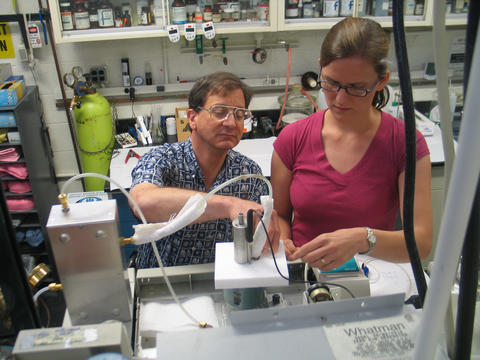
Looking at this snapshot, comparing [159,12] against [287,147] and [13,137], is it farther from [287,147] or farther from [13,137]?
[287,147]

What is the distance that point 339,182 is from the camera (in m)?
1.37

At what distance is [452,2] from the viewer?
2551 millimetres

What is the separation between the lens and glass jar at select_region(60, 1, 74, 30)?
8.55 ft

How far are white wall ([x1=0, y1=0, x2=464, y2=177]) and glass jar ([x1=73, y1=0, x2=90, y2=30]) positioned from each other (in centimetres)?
37

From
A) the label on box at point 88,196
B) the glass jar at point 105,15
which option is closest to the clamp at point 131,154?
the label on box at point 88,196

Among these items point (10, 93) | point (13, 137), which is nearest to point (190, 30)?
point (10, 93)

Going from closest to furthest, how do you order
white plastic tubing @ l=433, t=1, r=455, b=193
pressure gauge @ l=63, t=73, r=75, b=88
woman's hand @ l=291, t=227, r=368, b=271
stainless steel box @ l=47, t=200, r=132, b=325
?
white plastic tubing @ l=433, t=1, r=455, b=193, stainless steel box @ l=47, t=200, r=132, b=325, woman's hand @ l=291, t=227, r=368, b=271, pressure gauge @ l=63, t=73, r=75, b=88

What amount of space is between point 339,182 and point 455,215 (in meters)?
1.04

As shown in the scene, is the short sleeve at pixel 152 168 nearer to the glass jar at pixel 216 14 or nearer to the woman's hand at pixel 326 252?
the woman's hand at pixel 326 252

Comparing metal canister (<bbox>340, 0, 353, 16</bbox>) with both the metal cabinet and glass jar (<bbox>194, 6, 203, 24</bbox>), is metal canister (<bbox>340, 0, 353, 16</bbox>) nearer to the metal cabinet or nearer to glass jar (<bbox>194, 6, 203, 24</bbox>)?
glass jar (<bbox>194, 6, 203, 24</bbox>)

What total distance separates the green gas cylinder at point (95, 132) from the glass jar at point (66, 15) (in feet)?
1.51

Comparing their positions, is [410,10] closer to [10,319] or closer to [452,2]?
[452,2]

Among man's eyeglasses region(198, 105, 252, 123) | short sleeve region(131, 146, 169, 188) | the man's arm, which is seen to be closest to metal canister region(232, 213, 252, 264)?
the man's arm

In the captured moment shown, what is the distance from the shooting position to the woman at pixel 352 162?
46.8 inches
